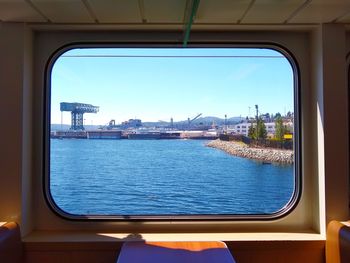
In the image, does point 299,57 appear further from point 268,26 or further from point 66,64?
point 66,64

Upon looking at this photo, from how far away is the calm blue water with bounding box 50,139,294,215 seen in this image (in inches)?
118

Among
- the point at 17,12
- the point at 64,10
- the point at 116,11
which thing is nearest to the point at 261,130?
the point at 116,11

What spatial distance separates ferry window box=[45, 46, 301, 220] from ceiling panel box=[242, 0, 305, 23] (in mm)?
436

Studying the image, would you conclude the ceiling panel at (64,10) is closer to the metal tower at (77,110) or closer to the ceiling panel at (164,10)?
the ceiling panel at (164,10)

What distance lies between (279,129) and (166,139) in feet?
3.31

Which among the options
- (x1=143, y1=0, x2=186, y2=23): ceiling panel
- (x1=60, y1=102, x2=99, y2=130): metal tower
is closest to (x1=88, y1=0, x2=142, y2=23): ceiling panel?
(x1=143, y1=0, x2=186, y2=23): ceiling panel

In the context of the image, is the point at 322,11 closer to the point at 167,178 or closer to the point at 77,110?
the point at 167,178

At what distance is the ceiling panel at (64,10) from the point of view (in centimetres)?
225

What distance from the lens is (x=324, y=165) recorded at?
8.69 ft

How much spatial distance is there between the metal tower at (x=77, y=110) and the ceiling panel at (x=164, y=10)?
0.97 metres

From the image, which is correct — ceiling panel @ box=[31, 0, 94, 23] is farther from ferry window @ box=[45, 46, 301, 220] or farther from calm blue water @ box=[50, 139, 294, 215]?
calm blue water @ box=[50, 139, 294, 215]

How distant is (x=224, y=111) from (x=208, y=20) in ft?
3.09

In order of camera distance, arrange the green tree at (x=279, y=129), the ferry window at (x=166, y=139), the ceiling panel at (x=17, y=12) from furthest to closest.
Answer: the green tree at (x=279, y=129), the ferry window at (x=166, y=139), the ceiling panel at (x=17, y=12)

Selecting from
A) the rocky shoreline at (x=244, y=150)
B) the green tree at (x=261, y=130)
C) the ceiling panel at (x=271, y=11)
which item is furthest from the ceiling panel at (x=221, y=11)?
the rocky shoreline at (x=244, y=150)
